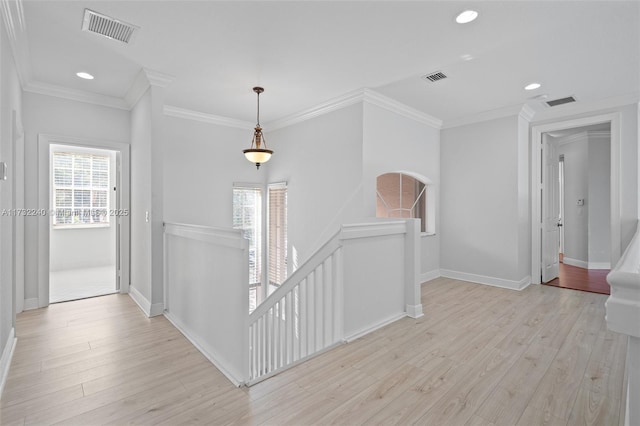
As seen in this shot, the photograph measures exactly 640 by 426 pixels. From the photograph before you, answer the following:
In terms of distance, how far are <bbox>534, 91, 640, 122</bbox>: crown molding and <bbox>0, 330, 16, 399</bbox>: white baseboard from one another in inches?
277

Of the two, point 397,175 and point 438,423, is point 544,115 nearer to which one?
point 397,175

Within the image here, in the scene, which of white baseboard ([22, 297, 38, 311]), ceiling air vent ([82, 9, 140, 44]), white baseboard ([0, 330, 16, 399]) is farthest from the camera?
white baseboard ([22, 297, 38, 311])

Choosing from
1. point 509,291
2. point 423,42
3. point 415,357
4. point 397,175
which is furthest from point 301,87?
point 509,291

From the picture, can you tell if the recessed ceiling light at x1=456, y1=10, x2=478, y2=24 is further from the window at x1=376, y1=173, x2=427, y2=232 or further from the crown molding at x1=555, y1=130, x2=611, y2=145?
the crown molding at x1=555, y1=130, x2=611, y2=145

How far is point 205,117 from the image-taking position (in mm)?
5414

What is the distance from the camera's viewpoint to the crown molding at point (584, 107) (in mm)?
4305

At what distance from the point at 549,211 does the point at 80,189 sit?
30.6 feet

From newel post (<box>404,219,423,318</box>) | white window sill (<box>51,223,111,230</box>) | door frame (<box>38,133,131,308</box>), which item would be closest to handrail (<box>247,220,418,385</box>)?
newel post (<box>404,219,423,318</box>)

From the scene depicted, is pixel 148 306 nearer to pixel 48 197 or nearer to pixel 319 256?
pixel 48 197

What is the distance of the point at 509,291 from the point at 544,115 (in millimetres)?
2875

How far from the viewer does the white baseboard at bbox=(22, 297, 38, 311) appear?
3.89m

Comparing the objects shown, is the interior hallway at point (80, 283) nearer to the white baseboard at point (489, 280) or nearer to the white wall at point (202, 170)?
the white wall at point (202, 170)

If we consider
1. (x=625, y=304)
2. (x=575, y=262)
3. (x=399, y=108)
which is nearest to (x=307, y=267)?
(x=625, y=304)

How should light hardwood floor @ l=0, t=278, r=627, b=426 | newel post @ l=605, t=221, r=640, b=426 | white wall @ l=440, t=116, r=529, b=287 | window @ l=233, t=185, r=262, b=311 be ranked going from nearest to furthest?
1. newel post @ l=605, t=221, r=640, b=426
2. light hardwood floor @ l=0, t=278, r=627, b=426
3. white wall @ l=440, t=116, r=529, b=287
4. window @ l=233, t=185, r=262, b=311
